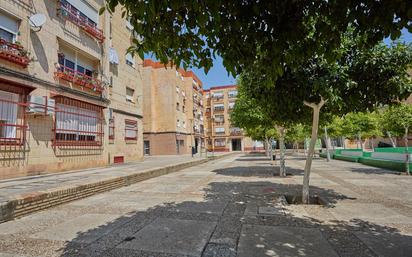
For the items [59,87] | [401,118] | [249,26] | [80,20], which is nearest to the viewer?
[249,26]

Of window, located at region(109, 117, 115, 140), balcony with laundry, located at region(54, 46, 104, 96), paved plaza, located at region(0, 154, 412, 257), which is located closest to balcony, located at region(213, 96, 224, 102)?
window, located at region(109, 117, 115, 140)

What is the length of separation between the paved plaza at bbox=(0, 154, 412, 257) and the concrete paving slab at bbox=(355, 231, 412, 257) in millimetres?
13

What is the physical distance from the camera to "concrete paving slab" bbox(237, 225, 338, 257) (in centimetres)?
362

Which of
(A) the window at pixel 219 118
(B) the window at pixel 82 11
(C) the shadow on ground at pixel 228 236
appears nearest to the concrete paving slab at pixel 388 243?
(C) the shadow on ground at pixel 228 236

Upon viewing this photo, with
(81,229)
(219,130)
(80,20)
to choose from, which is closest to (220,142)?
(219,130)

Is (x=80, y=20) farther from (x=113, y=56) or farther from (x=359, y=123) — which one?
(x=359, y=123)

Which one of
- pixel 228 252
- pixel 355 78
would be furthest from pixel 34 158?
pixel 355 78

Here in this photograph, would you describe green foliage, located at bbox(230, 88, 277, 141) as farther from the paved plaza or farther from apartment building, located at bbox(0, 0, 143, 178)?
apartment building, located at bbox(0, 0, 143, 178)

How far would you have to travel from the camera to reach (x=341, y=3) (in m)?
2.92

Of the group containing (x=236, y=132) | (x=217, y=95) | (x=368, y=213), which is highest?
(x=217, y=95)

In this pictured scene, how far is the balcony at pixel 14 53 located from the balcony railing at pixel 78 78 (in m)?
1.98

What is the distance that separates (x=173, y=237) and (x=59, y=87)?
473 inches

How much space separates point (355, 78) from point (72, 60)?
14.8 m

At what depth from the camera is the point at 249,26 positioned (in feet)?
10.6
